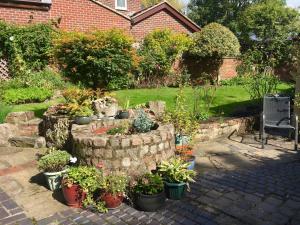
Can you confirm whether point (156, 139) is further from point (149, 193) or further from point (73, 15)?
point (73, 15)

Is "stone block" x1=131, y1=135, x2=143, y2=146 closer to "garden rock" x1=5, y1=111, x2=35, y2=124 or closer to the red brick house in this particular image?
"garden rock" x1=5, y1=111, x2=35, y2=124

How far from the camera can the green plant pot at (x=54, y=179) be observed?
5.18 m

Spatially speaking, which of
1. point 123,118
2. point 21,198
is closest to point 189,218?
point 21,198

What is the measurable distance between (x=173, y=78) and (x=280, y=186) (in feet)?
33.2

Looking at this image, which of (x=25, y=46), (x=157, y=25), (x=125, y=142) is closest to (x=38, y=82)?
(x=25, y=46)

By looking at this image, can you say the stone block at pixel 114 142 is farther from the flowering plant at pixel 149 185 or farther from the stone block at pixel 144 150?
the flowering plant at pixel 149 185

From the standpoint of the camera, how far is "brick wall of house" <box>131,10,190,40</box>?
1710 cm

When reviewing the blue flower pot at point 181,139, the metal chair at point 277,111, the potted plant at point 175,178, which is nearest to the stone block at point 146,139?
the potted plant at point 175,178

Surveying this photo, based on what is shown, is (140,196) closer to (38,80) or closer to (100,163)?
(100,163)

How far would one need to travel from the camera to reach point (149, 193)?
455 centimetres

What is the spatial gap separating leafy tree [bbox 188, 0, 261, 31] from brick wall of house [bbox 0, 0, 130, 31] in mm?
22105

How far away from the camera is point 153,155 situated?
552cm

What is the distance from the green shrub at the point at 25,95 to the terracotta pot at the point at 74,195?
5738mm

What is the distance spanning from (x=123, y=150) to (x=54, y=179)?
1.27 metres
